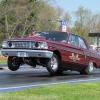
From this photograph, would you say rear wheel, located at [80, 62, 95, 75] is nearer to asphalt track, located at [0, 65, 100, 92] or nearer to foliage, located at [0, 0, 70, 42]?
asphalt track, located at [0, 65, 100, 92]

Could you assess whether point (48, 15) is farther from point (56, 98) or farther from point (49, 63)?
point (56, 98)

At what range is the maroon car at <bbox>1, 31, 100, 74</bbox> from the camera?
12148 millimetres

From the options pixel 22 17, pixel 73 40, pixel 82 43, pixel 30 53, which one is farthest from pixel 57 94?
pixel 22 17

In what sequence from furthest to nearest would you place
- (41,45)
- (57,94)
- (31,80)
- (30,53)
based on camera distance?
(41,45) → (30,53) → (31,80) → (57,94)

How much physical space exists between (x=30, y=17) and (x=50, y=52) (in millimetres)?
51727

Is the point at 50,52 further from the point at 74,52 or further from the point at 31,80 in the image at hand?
the point at 74,52

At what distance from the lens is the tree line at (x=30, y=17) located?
5650cm

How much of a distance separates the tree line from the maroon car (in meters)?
40.9

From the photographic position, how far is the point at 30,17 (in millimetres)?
63438

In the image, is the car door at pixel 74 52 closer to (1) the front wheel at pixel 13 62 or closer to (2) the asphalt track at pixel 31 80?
(2) the asphalt track at pixel 31 80

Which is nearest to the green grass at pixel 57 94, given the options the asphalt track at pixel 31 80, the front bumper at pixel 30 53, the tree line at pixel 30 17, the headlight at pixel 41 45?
the asphalt track at pixel 31 80

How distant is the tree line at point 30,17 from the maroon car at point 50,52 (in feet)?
134

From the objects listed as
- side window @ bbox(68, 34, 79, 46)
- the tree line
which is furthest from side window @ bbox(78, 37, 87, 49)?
the tree line

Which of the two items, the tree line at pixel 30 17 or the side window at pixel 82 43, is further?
the tree line at pixel 30 17
